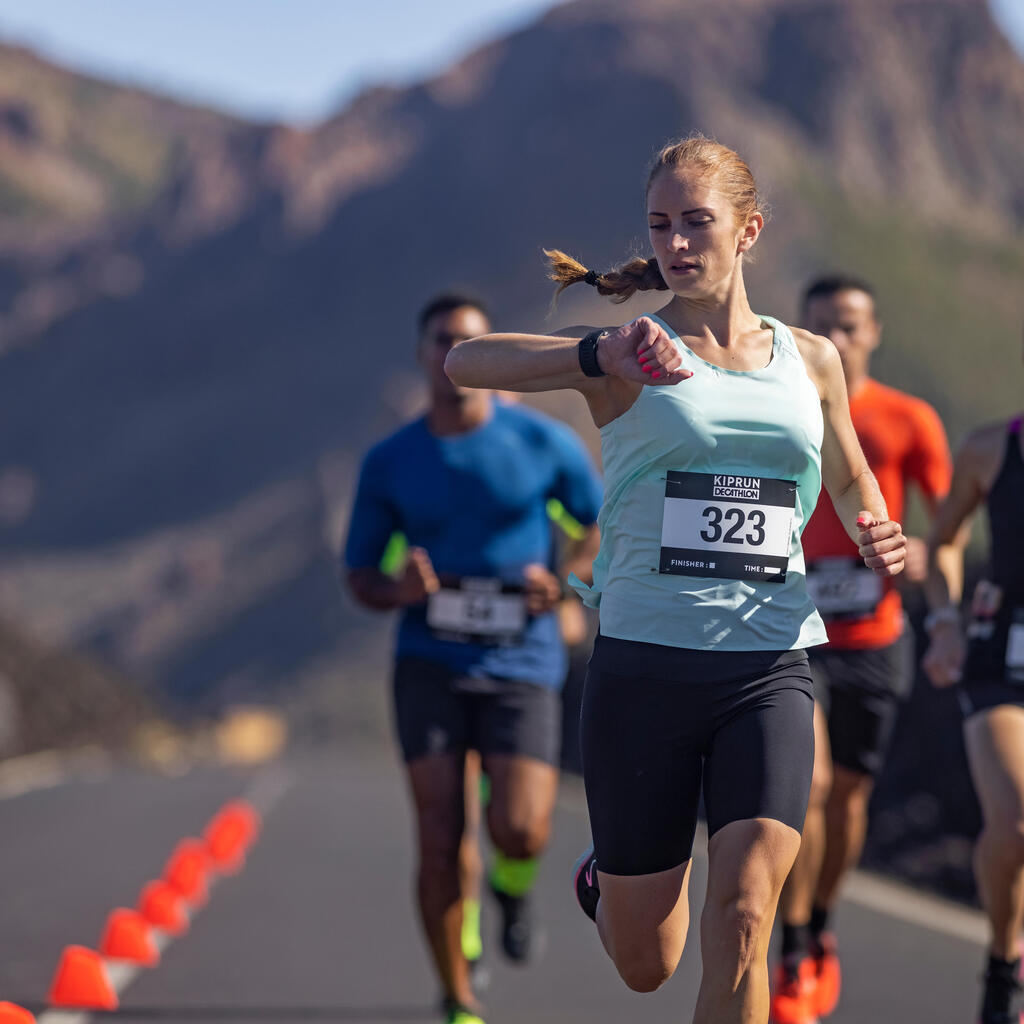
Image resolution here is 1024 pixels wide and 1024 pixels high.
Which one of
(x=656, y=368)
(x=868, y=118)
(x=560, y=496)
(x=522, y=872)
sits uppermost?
(x=868, y=118)

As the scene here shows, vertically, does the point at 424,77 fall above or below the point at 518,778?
above

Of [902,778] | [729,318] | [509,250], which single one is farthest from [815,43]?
[729,318]

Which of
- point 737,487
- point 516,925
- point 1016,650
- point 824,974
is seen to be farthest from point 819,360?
point 516,925

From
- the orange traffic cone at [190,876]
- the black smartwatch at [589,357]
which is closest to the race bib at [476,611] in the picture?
the black smartwatch at [589,357]

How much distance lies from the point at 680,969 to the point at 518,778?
203cm

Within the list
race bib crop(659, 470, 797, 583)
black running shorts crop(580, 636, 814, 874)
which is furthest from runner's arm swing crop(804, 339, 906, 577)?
black running shorts crop(580, 636, 814, 874)

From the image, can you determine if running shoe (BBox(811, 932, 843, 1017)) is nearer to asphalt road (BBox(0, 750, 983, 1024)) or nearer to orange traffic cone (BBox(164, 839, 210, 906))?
asphalt road (BBox(0, 750, 983, 1024))

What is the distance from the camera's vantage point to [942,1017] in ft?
22.5

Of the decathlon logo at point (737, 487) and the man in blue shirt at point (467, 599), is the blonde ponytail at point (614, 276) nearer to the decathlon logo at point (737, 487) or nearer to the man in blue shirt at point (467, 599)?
the decathlon logo at point (737, 487)

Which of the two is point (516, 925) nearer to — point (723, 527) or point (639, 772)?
point (639, 772)

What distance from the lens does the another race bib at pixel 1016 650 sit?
5.72 metres

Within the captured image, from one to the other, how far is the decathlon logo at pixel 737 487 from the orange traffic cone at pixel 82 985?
3.67 meters

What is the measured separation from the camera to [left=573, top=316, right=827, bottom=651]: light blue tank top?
414 centimetres

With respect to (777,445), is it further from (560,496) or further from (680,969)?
(680,969)
